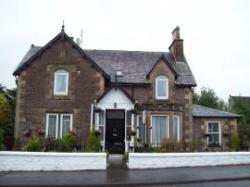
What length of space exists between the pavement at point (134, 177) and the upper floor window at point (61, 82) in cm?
838

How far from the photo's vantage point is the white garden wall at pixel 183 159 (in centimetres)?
1814

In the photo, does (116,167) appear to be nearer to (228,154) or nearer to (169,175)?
(169,175)

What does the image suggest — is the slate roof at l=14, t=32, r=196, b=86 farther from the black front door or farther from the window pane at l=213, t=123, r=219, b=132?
the window pane at l=213, t=123, r=219, b=132

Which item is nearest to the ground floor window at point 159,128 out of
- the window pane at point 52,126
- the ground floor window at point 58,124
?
the ground floor window at point 58,124

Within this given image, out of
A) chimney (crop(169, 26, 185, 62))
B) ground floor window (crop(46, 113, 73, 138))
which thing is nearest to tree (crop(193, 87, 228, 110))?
chimney (crop(169, 26, 185, 62))

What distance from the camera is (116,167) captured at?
18406 millimetres

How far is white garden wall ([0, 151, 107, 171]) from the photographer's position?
680 inches

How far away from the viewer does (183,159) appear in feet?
62.2

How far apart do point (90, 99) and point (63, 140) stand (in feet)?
15.6

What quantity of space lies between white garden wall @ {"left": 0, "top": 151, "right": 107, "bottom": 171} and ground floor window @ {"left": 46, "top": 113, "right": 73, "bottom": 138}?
6.42 meters

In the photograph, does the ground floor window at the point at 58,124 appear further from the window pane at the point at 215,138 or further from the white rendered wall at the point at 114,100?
the window pane at the point at 215,138

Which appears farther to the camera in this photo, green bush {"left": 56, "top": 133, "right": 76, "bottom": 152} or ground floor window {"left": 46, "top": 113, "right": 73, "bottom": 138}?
ground floor window {"left": 46, "top": 113, "right": 73, "bottom": 138}

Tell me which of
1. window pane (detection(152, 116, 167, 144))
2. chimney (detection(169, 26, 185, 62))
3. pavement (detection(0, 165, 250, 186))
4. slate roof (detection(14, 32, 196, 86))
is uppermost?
chimney (detection(169, 26, 185, 62))

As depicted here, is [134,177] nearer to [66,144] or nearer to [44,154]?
[44,154]
